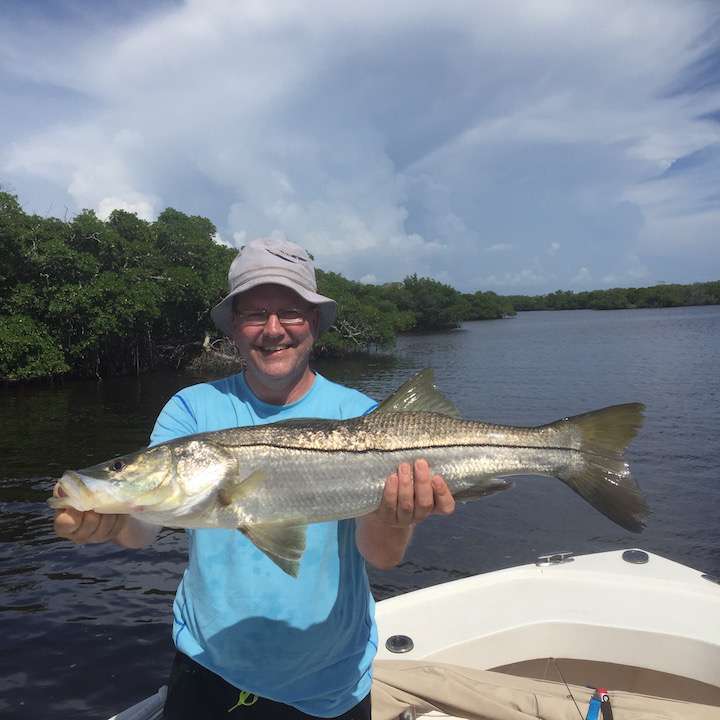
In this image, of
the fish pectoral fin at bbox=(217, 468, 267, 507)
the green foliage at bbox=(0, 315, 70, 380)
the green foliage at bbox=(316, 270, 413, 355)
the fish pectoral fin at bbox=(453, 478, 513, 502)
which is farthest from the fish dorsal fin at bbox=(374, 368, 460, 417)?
the green foliage at bbox=(316, 270, 413, 355)

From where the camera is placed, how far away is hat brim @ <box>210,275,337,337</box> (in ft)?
10.2

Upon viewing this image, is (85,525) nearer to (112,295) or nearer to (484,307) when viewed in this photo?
(112,295)

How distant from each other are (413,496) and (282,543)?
69 centimetres

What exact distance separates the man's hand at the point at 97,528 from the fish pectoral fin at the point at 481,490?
1673 millimetres

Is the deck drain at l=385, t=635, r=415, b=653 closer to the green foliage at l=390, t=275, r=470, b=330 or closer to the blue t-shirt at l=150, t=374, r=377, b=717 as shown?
the blue t-shirt at l=150, t=374, r=377, b=717

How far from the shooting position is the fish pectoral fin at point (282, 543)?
2.75m

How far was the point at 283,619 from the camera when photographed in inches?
111

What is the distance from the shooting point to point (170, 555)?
37.4 feet

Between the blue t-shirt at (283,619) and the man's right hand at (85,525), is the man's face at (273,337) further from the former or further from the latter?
the man's right hand at (85,525)

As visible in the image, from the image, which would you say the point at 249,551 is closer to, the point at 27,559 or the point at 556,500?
the point at 27,559

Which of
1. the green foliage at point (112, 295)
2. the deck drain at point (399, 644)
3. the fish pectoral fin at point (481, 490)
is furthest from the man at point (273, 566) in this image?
the green foliage at point (112, 295)

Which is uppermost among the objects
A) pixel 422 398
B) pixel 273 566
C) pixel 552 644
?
pixel 422 398

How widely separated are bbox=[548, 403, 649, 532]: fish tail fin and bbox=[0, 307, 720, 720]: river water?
6938 millimetres

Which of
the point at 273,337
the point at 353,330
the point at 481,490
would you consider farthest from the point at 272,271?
Answer: the point at 353,330
